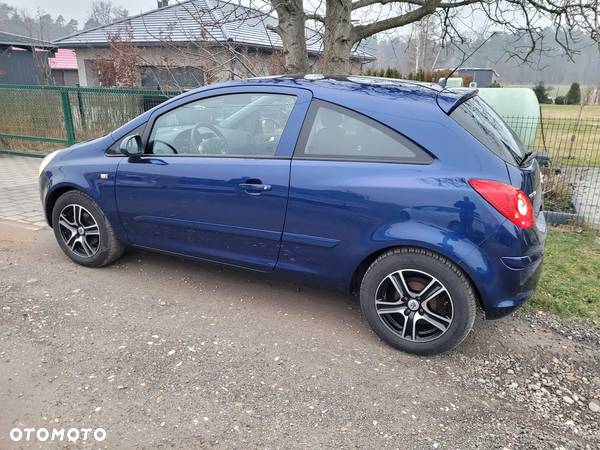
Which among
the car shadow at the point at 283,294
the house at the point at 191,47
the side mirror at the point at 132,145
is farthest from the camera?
the house at the point at 191,47

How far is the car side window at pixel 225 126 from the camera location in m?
3.42

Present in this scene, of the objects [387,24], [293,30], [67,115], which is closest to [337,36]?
[293,30]

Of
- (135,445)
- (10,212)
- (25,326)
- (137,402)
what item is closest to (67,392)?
(137,402)

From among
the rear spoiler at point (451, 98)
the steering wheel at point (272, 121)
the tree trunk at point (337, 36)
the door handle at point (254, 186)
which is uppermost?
the tree trunk at point (337, 36)

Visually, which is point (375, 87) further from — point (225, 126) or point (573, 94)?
point (573, 94)

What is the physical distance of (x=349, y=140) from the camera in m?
3.15

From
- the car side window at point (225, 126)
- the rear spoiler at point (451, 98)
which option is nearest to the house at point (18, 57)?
the car side window at point (225, 126)

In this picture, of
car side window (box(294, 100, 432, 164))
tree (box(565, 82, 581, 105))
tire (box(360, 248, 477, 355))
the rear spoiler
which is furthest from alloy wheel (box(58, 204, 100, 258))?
tree (box(565, 82, 581, 105))

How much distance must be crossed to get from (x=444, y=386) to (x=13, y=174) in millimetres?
8347

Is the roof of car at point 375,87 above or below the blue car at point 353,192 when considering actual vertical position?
above

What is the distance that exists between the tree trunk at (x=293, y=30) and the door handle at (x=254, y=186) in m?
3.67

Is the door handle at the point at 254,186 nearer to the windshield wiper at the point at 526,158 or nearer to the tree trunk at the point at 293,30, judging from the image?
the windshield wiper at the point at 526,158

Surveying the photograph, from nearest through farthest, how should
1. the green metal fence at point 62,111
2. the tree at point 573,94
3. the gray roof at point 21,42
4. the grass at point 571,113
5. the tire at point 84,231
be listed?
the tire at point 84,231 → the green metal fence at point 62,111 → the grass at point 571,113 → the gray roof at point 21,42 → the tree at point 573,94

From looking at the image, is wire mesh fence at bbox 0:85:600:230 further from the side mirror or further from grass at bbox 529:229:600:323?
the side mirror
